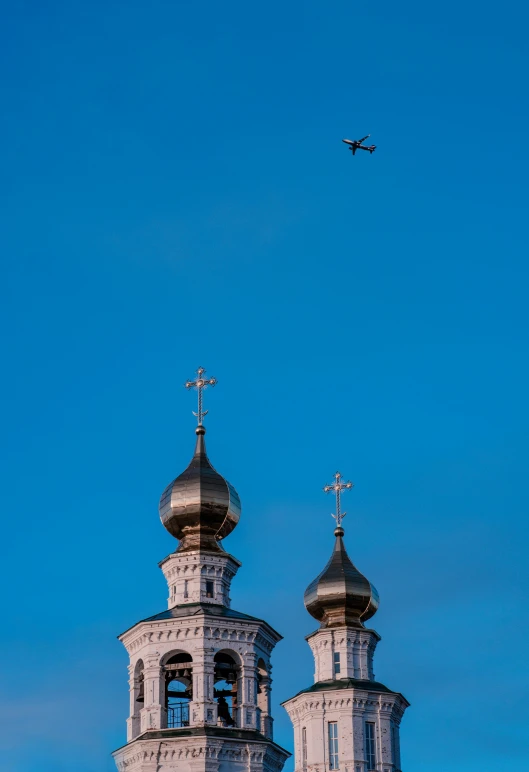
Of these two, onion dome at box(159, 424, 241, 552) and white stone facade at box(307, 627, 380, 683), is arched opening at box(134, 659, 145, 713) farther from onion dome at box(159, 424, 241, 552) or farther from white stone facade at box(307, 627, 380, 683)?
white stone facade at box(307, 627, 380, 683)

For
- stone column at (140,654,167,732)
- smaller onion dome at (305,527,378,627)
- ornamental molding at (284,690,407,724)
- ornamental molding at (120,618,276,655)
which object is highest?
smaller onion dome at (305,527,378,627)

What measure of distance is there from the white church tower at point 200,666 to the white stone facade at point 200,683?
20 millimetres

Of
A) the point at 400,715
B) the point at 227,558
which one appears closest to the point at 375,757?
the point at 400,715

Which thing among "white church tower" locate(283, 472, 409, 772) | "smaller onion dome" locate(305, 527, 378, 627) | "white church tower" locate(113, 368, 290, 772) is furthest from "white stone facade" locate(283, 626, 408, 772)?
"white church tower" locate(113, 368, 290, 772)

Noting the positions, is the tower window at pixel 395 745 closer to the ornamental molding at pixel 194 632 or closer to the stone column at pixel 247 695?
the ornamental molding at pixel 194 632

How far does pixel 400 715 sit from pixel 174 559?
11458mm

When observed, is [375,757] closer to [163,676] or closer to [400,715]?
[400,715]

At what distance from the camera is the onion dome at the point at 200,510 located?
38469 mm

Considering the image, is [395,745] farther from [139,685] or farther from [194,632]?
[194,632]

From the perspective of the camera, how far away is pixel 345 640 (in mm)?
47281

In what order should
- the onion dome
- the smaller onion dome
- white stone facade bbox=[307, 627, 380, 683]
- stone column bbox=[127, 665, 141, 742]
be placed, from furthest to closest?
the smaller onion dome, white stone facade bbox=[307, 627, 380, 683], the onion dome, stone column bbox=[127, 665, 141, 742]

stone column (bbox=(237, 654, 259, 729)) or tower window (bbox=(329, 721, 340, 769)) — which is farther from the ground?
tower window (bbox=(329, 721, 340, 769))

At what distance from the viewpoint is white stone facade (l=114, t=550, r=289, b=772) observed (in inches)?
1368

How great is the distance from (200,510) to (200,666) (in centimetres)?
428
